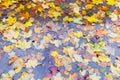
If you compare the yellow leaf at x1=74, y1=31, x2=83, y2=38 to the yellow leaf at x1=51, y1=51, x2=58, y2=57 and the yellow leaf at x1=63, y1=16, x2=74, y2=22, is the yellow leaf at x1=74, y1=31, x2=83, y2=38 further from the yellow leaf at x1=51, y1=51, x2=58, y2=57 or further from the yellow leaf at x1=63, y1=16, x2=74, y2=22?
the yellow leaf at x1=51, y1=51, x2=58, y2=57

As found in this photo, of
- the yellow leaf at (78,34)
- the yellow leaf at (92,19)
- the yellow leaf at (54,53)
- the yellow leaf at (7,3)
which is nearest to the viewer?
the yellow leaf at (54,53)

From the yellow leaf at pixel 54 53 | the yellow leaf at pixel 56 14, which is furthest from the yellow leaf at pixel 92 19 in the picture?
the yellow leaf at pixel 54 53

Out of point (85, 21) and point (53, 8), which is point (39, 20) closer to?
point (53, 8)

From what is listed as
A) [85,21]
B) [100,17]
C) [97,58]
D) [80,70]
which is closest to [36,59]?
[80,70]

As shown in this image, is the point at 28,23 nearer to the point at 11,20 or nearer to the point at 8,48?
the point at 11,20

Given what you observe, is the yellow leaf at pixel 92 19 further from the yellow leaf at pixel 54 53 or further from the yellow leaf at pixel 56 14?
the yellow leaf at pixel 54 53

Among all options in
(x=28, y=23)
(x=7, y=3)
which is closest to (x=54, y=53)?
(x=28, y=23)

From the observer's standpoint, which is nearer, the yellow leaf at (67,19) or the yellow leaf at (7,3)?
the yellow leaf at (67,19)

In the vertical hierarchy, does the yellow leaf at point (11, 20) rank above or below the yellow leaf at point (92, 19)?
above

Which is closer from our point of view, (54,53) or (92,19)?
(54,53)

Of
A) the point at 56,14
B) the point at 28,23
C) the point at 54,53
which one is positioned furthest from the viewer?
the point at 56,14

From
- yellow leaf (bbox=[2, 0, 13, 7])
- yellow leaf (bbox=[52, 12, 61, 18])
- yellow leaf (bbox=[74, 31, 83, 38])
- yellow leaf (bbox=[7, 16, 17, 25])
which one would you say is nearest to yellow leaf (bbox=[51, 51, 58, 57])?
yellow leaf (bbox=[74, 31, 83, 38])
